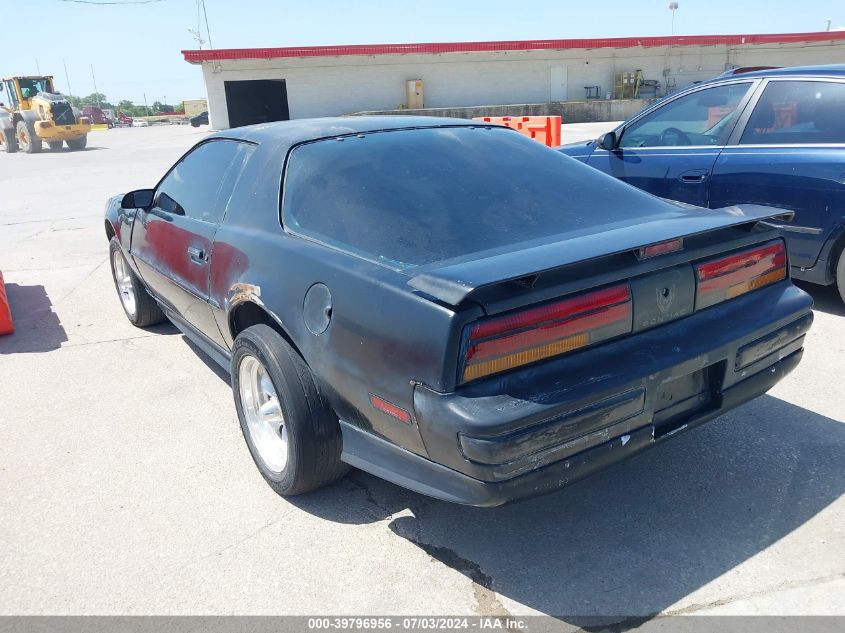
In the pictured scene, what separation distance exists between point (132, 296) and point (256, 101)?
29.6m

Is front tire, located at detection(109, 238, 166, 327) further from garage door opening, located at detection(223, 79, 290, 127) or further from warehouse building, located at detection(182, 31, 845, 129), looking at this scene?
garage door opening, located at detection(223, 79, 290, 127)

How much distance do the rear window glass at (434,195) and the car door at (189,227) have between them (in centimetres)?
66

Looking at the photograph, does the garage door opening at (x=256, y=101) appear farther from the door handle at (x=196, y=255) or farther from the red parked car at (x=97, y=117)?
the red parked car at (x=97, y=117)

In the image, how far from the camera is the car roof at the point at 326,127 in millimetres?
3238

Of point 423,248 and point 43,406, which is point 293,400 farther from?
point 43,406

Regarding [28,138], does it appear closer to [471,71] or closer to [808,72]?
[471,71]

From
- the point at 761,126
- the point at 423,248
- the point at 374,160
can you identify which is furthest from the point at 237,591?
the point at 761,126

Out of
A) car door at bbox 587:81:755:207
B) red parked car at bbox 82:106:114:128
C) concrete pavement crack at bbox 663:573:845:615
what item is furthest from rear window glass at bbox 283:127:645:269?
red parked car at bbox 82:106:114:128

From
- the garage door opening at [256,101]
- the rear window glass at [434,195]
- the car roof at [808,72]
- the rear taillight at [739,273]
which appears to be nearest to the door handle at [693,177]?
the car roof at [808,72]

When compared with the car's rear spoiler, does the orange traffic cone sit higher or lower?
lower

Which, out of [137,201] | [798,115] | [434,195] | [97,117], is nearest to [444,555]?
[434,195]

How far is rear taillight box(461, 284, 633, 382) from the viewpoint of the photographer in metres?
2.06

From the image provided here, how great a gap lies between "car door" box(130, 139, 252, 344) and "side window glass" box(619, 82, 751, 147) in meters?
3.50

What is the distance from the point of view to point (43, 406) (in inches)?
156
